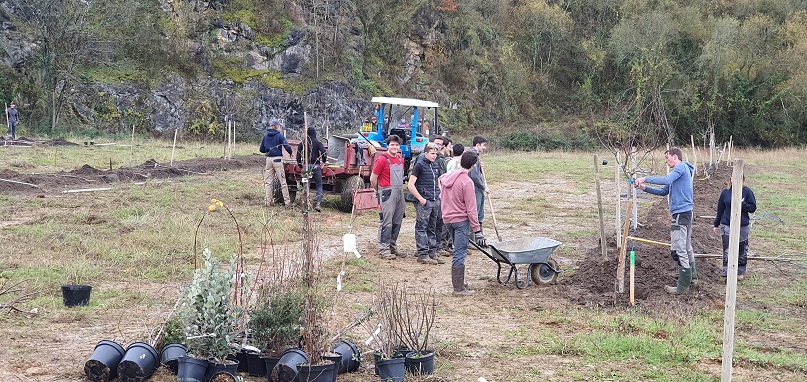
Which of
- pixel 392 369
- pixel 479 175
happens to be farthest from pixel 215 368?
pixel 479 175

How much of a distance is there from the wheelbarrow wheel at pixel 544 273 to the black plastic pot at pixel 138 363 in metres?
5.31

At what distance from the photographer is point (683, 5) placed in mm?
55969

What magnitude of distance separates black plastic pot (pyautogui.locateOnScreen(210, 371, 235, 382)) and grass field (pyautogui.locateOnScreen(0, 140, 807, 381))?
1.23 ft

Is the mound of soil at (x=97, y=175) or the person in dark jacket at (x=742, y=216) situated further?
the mound of soil at (x=97, y=175)

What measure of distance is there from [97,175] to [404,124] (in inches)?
294

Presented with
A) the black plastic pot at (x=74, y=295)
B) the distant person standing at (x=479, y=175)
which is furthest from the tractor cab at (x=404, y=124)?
the black plastic pot at (x=74, y=295)

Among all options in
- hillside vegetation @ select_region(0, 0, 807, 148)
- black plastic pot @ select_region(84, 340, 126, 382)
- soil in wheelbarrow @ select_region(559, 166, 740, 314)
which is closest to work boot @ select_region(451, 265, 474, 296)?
soil in wheelbarrow @ select_region(559, 166, 740, 314)

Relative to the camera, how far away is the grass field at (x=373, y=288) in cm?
628

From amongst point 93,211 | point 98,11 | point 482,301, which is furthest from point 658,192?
point 98,11

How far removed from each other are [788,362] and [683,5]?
178 feet

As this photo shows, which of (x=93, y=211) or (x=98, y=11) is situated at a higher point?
(x=98, y=11)

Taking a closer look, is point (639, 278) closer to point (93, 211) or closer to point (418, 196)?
point (418, 196)

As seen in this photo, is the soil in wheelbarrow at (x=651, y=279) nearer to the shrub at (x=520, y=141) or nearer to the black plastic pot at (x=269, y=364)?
the black plastic pot at (x=269, y=364)

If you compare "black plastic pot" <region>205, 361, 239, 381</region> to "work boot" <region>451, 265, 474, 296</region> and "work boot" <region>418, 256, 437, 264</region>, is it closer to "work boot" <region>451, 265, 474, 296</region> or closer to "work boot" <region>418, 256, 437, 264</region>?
"work boot" <region>451, 265, 474, 296</region>
